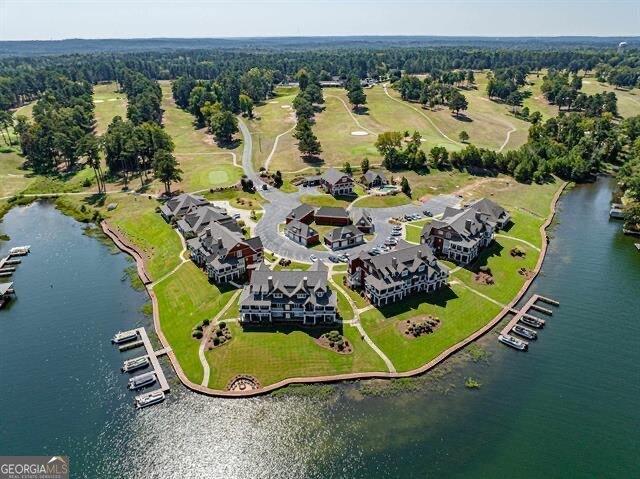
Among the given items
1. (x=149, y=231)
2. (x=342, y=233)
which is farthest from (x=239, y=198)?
(x=342, y=233)

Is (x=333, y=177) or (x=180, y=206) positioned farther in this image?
(x=333, y=177)

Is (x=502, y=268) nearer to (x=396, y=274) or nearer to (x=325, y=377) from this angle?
(x=396, y=274)

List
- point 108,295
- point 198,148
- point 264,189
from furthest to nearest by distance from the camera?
point 198,148 → point 264,189 → point 108,295

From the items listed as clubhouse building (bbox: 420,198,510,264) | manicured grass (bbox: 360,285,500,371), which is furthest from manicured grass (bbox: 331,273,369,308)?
clubhouse building (bbox: 420,198,510,264)

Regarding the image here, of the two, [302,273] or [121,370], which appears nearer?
[121,370]

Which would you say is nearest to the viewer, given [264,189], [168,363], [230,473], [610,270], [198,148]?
[230,473]

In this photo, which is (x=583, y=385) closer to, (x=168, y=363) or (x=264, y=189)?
(x=168, y=363)

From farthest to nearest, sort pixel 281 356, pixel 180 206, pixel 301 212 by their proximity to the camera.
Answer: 1. pixel 180 206
2. pixel 301 212
3. pixel 281 356

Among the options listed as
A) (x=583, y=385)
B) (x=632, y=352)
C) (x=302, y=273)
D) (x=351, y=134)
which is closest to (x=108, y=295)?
(x=302, y=273)
